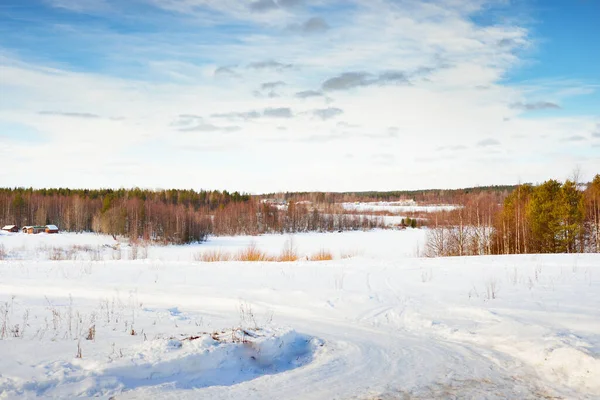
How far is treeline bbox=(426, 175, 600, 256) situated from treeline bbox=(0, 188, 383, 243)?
40.6 meters

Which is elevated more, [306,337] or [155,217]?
[155,217]

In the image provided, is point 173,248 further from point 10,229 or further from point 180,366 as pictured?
point 180,366

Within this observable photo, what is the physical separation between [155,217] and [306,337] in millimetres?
73123

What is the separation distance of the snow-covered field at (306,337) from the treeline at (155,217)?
5071cm

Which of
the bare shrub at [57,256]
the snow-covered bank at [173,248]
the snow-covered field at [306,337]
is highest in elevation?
the snow-covered field at [306,337]

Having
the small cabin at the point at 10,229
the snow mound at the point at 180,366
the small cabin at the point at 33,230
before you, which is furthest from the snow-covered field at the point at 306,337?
the small cabin at the point at 10,229

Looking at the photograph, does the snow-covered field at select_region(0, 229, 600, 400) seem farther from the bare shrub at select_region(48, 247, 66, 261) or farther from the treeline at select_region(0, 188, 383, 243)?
the treeline at select_region(0, 188, 383, 243)

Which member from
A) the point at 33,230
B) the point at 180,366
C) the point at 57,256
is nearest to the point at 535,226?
the point at 57,256

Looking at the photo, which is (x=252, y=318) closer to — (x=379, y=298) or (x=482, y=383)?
(x=379, y=298)

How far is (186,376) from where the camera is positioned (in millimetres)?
5434

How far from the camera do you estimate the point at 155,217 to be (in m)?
75.9

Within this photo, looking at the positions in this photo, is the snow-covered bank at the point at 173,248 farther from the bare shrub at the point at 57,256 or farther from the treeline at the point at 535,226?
the treeline at the point at 535,226

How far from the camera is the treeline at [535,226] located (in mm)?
35094

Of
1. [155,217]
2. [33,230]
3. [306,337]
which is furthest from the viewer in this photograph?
[155,217]
